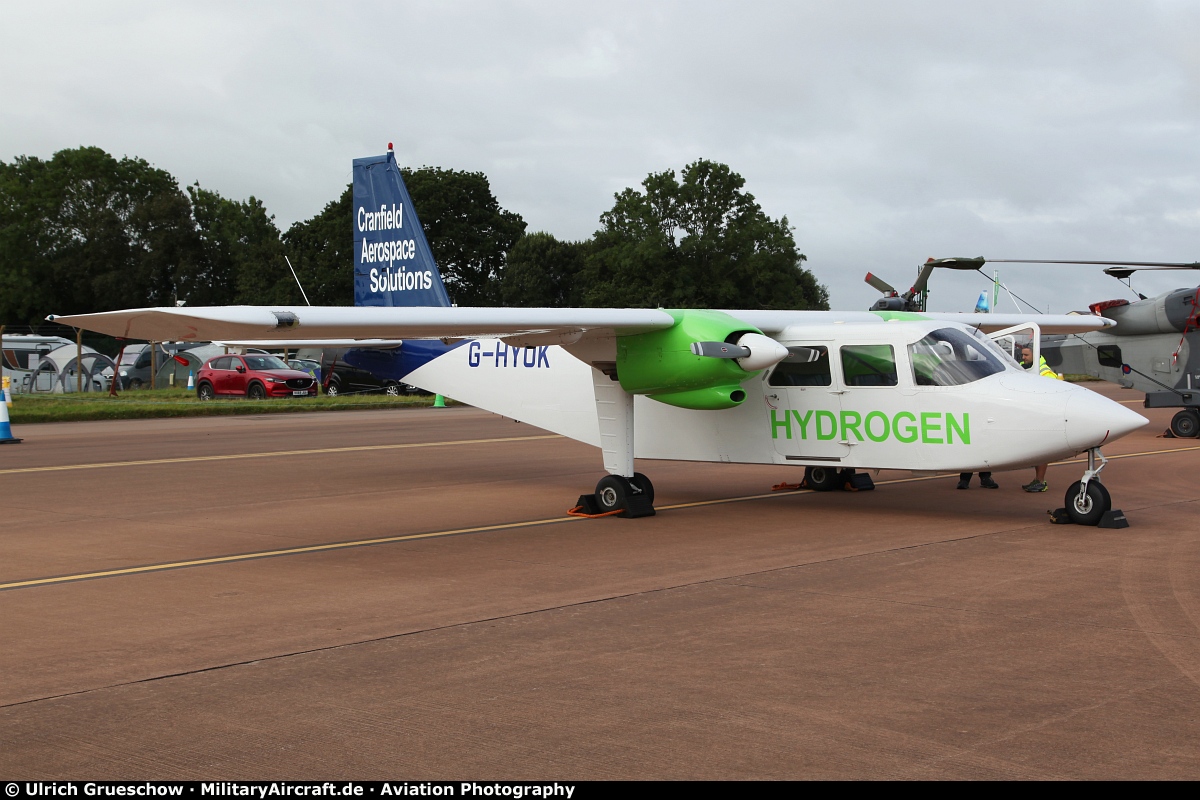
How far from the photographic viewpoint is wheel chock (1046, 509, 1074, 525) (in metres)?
11.1

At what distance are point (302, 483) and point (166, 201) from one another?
65.1 meters

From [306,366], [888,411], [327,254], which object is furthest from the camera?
[327,254]

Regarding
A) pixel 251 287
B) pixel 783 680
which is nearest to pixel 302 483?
pixel 783 680

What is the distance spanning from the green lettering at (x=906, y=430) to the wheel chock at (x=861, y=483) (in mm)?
2814

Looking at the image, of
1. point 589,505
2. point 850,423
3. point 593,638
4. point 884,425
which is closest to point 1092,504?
point 884,425

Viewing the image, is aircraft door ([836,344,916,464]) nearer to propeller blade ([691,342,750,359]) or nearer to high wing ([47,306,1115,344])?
high wing ([47,306,1115,344])

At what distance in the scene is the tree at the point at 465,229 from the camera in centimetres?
6931

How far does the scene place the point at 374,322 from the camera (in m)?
10.0

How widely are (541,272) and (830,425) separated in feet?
203

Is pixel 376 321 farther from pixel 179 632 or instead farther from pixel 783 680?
pixel 783 680

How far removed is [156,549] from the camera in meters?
9.96

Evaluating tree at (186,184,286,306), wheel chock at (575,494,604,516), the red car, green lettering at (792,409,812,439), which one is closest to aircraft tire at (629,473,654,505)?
wheel chock at (575,494,604,516)

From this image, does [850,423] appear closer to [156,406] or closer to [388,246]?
[388,246]

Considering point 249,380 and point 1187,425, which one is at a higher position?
point 249,380
